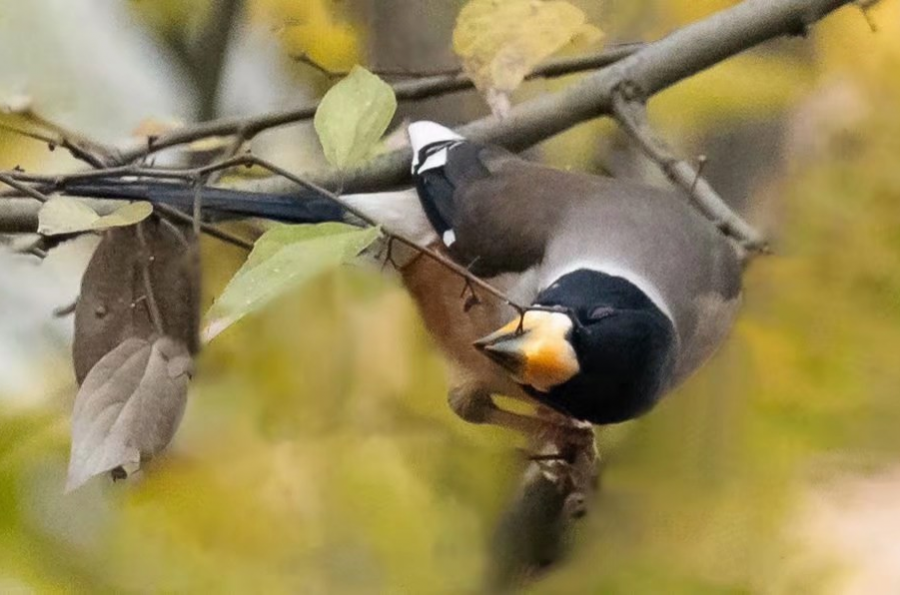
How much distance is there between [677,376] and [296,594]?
12.1 inches

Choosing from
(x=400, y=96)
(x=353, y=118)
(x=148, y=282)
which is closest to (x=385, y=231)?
(x=353, y=118)

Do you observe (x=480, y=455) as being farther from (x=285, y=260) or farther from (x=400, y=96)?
(x=285, y=260)

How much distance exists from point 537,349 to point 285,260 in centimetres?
13

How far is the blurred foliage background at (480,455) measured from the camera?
0.75 meters

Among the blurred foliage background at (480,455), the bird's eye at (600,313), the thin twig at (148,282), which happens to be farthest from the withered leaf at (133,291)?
the bird's eye at (600,313)

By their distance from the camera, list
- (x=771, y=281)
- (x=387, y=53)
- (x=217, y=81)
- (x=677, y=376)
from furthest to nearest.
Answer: (x=217, y=81), (x=387, y=53), (x=771, y=281), (x=677, y=376)

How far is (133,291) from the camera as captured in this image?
0.58m

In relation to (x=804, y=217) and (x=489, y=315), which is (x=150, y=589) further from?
(x=804, y=217)

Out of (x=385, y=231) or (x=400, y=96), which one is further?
(x=400, y=96)

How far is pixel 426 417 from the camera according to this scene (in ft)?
2.60

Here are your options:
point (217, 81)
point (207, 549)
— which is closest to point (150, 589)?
point (207, 549)

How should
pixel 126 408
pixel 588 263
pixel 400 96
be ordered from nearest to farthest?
pixel 126 408 → pixel 588 263 → pixel 400 96

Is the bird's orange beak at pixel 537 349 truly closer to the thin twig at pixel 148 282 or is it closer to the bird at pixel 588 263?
the bird at pixel 588 263

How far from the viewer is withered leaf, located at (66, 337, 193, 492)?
50cm
